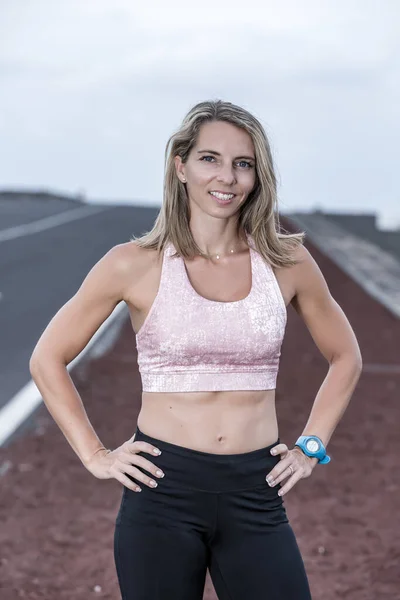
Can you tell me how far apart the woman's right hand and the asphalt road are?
717 centimetres

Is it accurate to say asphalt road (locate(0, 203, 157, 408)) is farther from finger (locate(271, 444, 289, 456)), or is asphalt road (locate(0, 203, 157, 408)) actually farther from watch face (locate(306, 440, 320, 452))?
finger (locate(271, 444, 289, 456))

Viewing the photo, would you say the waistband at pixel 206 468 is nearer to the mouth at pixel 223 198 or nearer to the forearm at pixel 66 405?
the forearm at pixel 66 405

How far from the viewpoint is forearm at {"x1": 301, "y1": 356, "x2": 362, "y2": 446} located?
353 cm

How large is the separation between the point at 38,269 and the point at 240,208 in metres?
17.9

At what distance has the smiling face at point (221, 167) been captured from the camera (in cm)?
336

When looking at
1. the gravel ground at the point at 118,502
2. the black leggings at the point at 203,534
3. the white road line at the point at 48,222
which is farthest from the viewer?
the white road line at the point at 48,222

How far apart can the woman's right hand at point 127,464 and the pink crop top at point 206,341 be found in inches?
7.2

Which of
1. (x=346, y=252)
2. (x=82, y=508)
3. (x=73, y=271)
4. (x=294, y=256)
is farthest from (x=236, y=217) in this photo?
(x=346, y=252)

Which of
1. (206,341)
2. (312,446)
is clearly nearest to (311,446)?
(312,446)

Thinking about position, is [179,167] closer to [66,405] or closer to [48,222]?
[66,405]

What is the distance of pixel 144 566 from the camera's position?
3.11m

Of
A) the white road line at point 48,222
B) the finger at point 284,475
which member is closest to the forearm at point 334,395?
the finger at point 284,475

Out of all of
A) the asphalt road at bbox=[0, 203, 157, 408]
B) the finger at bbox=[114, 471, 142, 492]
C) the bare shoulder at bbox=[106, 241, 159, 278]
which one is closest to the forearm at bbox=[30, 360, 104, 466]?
the finger at bbox=[114, 471, 142, 492]

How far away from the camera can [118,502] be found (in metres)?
7.27
